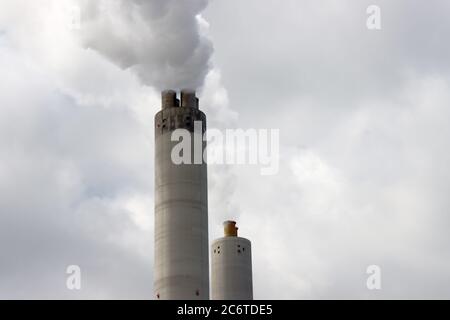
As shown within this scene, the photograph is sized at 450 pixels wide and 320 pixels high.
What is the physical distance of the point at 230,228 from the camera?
93.3 meters

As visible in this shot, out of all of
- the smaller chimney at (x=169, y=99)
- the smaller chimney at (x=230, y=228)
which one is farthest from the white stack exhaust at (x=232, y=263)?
the smaller chimney at (x=169, y=99)

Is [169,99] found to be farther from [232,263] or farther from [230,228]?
[232,263]

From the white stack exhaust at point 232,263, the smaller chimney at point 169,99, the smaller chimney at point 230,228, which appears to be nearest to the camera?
the smaller chimney at point 169,99

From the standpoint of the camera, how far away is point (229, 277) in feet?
308

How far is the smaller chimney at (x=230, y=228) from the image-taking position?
305 ft

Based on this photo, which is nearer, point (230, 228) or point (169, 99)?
point (169, 99)

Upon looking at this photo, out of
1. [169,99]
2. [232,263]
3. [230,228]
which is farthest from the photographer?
[232,263]

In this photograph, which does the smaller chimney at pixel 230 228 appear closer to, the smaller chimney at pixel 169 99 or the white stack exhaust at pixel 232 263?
the white stack exhaust at pixel 232 263

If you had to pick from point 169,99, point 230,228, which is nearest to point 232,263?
point 230,228

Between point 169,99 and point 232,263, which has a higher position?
point 169,99

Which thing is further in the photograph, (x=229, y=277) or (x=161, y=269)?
(x=229, y=277)
